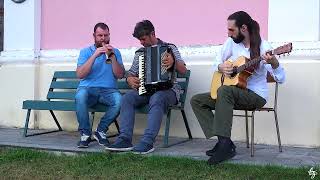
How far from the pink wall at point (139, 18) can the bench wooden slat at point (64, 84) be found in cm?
67

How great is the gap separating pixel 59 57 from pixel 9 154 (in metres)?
2.21

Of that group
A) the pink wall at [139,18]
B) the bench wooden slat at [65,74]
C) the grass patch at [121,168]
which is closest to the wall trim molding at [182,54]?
the pink wall at [139,18]

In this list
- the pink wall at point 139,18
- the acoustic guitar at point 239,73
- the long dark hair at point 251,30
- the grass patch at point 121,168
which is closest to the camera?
the grass patch at point 121,168

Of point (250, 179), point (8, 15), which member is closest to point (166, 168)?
point (250, 179)

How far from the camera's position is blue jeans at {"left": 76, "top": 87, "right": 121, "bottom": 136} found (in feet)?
18.6

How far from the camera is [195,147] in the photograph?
18.5 feet

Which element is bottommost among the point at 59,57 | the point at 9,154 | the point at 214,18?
the point at 9,154

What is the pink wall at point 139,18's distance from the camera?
6.24m

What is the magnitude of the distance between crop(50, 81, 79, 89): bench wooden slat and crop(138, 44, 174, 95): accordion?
4.79ft

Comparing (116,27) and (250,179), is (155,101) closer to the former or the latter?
(250,179)

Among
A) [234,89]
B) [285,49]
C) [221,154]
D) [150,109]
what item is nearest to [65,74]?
[150,109]

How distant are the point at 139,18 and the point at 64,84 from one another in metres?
1.27

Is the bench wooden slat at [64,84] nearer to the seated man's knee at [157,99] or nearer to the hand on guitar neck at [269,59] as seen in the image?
the seated man's knee at [157,99]

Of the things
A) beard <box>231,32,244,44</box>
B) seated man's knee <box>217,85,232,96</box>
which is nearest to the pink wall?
beard <box>231,32,244,44</box>
